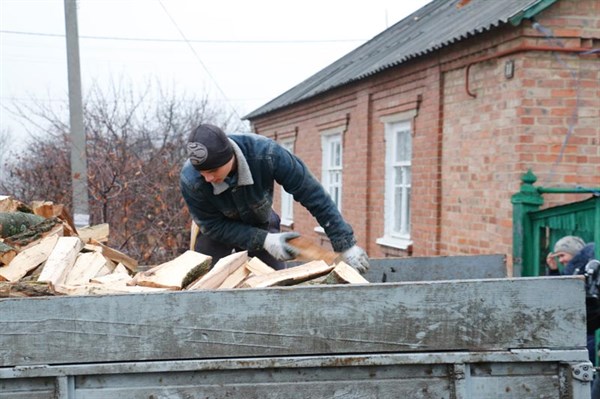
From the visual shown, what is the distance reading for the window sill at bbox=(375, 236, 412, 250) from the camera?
10.8 meters

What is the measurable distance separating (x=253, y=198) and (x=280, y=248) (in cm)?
43

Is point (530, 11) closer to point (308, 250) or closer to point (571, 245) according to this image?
point (571, 245)

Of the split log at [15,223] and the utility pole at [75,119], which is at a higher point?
the utility pole at [75,119]

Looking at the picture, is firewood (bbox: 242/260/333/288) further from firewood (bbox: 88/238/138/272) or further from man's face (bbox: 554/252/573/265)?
man's face (bbox: 554/252/573/265)

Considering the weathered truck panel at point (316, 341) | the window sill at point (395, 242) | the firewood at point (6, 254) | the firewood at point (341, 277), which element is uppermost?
the firewood at point (6, 254)

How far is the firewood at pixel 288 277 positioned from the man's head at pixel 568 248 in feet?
10.5

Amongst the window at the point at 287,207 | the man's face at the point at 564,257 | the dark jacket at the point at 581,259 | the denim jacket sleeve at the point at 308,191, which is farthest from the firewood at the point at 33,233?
the window at the point at 287,207

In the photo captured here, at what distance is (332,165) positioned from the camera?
1496cm

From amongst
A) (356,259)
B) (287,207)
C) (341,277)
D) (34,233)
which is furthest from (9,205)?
(287,207)

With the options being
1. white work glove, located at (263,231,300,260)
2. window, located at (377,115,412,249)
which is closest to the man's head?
white work glove, located at (263,231,300,260)

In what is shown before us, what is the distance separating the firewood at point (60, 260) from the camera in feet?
11.0

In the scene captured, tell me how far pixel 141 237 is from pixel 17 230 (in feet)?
17.6

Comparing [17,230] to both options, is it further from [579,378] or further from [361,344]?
[579,378]

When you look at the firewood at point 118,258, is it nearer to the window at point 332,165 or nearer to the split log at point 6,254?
the split log at point 6,254
